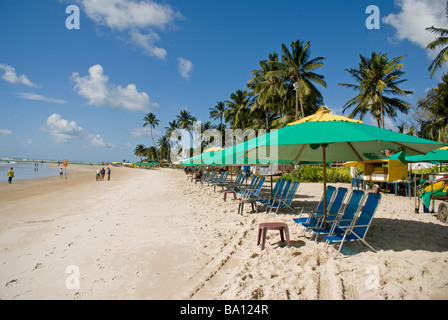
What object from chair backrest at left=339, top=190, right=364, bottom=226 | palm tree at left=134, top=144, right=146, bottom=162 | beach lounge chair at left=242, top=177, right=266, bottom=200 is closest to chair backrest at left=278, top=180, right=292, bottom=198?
beach lounge chair at left=242, top=177, right=266, bottom=200

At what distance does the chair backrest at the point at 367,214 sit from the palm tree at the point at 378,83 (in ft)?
74.1

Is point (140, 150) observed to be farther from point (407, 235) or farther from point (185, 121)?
point (407, 235)

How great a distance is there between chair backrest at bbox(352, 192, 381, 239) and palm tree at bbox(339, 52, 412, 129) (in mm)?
22595

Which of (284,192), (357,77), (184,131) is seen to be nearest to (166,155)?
(184,131)

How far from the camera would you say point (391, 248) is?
3834 millimetres

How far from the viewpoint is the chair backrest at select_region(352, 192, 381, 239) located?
12.4 ft

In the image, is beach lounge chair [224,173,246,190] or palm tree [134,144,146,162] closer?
beach lounge chair [224,173,246,190]

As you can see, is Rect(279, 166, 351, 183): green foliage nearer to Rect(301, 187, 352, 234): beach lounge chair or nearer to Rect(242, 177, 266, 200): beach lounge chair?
Rect(242, 177, 266, 200): beach lounge chair

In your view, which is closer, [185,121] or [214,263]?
[214,263]

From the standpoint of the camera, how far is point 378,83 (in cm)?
2220

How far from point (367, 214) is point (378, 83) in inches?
924

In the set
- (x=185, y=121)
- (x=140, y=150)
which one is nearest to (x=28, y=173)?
(x=185, y=121)

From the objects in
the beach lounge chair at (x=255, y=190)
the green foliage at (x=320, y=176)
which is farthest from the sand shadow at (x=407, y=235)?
the green foliage at (x=320, y=176)
